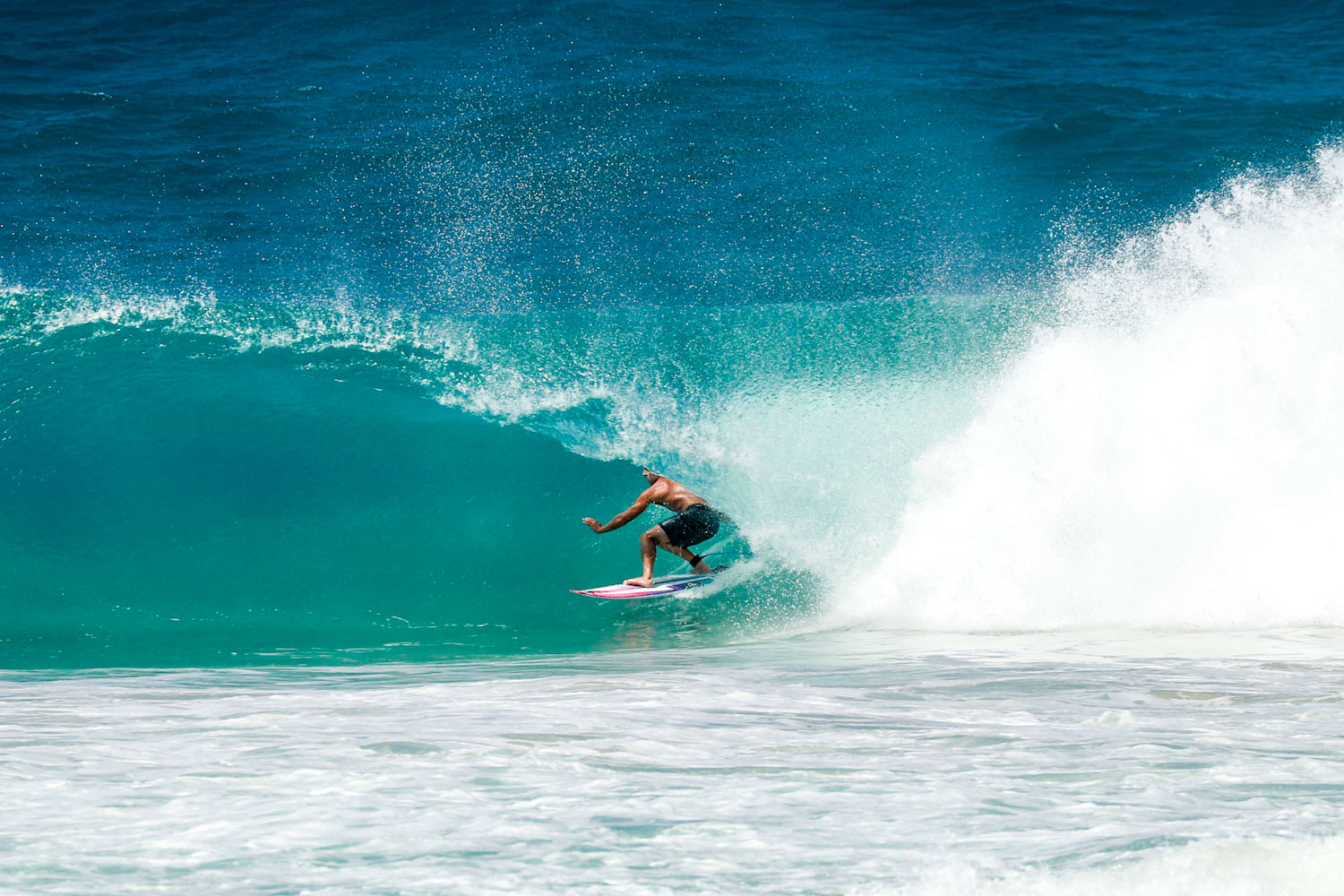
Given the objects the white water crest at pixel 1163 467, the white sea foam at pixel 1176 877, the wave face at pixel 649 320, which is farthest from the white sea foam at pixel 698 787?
the wave face at pixel 649 320

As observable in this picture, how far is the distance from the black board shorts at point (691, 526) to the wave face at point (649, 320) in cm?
58

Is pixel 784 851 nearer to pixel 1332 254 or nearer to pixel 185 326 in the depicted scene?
pixel 1332 254

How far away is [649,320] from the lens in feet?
47.6

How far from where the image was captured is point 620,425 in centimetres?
1000

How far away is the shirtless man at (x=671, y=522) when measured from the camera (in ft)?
26.3

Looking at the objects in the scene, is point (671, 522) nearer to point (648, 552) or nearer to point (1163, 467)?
point (648, 552)

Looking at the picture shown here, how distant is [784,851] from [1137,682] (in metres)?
2.63

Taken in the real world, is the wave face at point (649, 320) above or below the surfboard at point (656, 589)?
above

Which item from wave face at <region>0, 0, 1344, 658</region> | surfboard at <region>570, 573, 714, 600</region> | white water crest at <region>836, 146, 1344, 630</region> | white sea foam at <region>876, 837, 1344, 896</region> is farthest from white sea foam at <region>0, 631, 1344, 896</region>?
surfboard at <region>570, 573, 714, 600</region>

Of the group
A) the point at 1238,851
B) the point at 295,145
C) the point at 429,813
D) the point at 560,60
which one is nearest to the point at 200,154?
the point at 295,145

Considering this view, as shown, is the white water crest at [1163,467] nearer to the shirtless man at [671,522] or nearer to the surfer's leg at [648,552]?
the shirtless man at [671,522]

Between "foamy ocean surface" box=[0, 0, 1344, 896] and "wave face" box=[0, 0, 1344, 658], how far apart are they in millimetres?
56

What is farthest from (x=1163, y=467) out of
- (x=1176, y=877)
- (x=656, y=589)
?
(x=1176, y=877)

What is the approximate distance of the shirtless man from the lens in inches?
315
